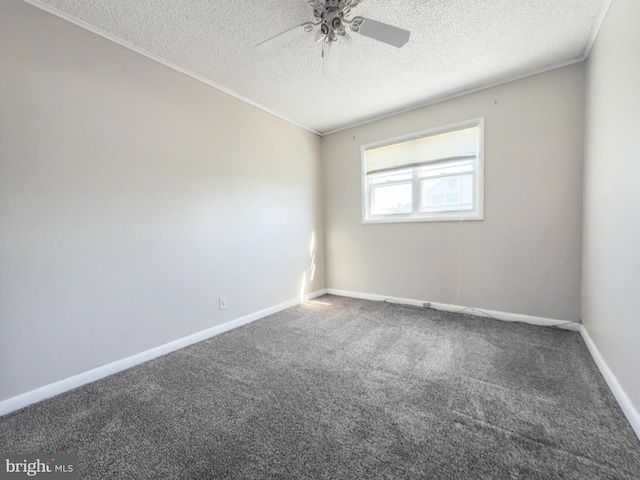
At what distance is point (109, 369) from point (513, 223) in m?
3.91

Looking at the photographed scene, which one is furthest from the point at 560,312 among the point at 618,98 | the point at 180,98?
the point at 180,98

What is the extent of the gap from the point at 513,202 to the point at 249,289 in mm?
3053

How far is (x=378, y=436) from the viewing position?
1.34 meters

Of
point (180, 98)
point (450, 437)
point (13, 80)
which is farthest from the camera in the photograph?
point (180, 98)

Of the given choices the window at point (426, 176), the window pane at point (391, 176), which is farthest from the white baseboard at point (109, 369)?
the window pane at point (391, 176)

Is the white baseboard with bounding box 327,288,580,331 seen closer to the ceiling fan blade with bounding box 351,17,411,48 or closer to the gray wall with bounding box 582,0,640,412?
the gray wall with bounding box 582,0,640,412

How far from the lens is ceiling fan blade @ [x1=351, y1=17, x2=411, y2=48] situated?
161 cm

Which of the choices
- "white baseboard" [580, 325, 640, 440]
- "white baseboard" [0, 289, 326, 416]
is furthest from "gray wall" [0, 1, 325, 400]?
"white baseboard" [580, 325, 640, 440]

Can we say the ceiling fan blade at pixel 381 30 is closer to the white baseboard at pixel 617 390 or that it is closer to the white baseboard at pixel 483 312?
the white baseboard at pixel 617 390

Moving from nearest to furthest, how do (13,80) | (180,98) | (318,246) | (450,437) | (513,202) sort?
(450,437) < (13,80) < (180,98) < (513,202) < (318,246)

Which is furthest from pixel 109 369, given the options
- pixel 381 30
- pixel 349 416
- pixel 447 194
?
pixel 447 194

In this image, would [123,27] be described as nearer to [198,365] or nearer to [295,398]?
[198,365]

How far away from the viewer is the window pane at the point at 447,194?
122 inches

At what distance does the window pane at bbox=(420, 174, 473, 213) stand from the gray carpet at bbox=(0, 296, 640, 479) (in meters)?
1.54
